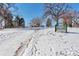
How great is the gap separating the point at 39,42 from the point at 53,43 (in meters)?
0.18

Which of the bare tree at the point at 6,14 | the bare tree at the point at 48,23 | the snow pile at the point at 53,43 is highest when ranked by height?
the bare tree at the point at 6,14

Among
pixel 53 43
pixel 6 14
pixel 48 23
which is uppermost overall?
pixel 6 14

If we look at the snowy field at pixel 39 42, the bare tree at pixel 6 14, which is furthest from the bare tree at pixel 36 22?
the bare tree at pixel 6 14

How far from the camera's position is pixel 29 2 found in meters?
2.68

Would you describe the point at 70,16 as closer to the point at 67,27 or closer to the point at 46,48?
the point at 67,27

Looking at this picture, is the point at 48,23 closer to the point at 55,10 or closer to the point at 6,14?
the point at 55,10

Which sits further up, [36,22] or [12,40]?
[36,22]

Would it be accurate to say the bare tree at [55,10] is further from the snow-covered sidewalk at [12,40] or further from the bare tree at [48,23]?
the snow-covered sidewalk at [12,40]

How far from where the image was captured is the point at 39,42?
8.82ft

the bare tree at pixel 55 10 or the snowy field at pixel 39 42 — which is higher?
the bare tree at pixel 55 10

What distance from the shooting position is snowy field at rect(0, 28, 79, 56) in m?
2.62

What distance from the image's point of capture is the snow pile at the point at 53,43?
103 inches

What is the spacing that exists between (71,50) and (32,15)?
25.8 inches

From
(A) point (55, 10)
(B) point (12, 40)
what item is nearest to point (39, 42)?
(B) point (12, 40)
